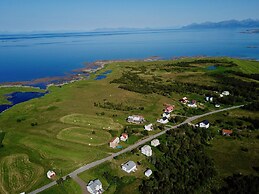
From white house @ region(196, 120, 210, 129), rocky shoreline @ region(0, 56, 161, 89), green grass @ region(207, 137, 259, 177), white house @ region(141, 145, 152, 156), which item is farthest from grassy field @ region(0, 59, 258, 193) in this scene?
green grass @ region(207, 137, 259, 177)

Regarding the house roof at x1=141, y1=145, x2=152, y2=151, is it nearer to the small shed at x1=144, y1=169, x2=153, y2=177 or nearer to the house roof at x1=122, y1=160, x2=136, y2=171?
the house roof at x1=122, y1=160, x2=136, y2=171

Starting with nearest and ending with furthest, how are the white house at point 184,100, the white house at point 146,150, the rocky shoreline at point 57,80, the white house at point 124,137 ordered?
the white house at point 146,150 → the white house at point 124,137 → the white house at point 184,100 → the rocky shoreline at point 57,80

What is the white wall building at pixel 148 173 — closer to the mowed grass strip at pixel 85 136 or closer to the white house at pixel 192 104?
the mowed grass strip at pixel 85 136

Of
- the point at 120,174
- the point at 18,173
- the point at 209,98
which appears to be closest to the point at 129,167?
the point at 120,174

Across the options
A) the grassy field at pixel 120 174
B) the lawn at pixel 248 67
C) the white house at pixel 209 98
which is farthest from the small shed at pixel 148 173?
the lawn at pixel 248 67

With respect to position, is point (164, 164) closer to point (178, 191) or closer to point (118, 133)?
point (178, 191)

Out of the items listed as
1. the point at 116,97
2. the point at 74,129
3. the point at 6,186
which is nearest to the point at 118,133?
the point at 74,129

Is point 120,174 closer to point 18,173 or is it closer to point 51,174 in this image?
A: point 51,174
